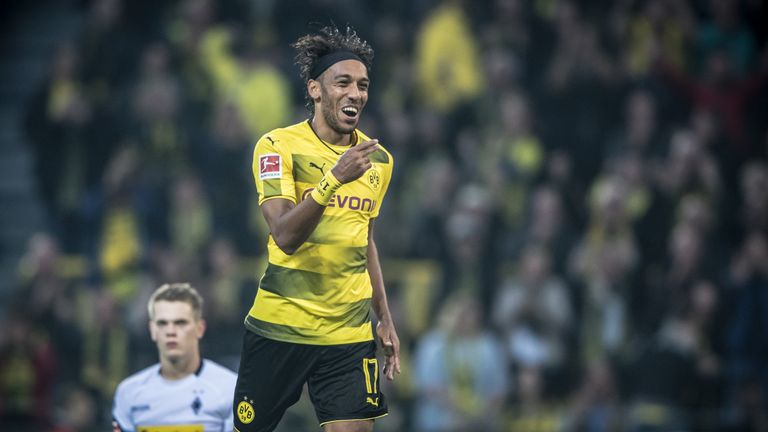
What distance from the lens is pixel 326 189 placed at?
15.4ft

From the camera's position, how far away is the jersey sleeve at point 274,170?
5000 millimetres

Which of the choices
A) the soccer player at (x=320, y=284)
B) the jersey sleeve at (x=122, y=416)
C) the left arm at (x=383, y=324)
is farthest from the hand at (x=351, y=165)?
the jersey sleeve at (x=122, y=416)

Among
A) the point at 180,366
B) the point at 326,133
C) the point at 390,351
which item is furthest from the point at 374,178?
the point at 180,366

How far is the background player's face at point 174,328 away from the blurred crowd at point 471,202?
4.45m

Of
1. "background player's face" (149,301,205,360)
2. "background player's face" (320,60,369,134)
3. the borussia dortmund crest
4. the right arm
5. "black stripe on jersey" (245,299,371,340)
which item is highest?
"background player's face" (320,60,369,134)

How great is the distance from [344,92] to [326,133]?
23 cm

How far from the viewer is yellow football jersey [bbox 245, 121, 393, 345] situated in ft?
16.8

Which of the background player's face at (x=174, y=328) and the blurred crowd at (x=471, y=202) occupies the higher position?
the blurred crowd at (x=471, y=202)

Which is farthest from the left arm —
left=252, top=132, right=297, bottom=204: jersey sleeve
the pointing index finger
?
the pointing index finger

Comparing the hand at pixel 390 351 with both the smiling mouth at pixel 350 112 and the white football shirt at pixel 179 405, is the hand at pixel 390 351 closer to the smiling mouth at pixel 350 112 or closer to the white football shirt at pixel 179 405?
the smiling mouth at pixel 350 112

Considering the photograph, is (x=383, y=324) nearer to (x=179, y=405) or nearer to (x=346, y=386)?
(x=346, y=386)

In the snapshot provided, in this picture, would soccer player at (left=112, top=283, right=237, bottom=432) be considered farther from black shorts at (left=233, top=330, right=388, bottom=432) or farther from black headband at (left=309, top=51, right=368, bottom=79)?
black headband at (left=309, top=51, right=368, bottom=79)

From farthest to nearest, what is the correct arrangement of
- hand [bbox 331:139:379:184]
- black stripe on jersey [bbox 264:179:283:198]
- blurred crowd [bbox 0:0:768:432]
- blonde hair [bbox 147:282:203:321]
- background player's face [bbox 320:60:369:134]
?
blurred crowd [bbox 0:0:768:432], blonde hair [bbox 147:282:203:321], background player's face [bbox 320:60:369:134], black stripe on jersey [bbox 264:179:283:198], hand [bbox 331:139:379:184]

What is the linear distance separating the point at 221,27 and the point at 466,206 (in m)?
3.61
